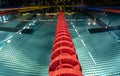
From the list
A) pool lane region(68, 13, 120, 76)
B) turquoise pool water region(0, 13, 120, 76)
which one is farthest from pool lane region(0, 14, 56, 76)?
pool lane region(68, 13, 120, 76)

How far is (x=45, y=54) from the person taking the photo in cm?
525

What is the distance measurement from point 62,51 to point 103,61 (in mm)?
2509

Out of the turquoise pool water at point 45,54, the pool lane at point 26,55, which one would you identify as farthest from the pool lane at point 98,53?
the pool lane at point 26,55

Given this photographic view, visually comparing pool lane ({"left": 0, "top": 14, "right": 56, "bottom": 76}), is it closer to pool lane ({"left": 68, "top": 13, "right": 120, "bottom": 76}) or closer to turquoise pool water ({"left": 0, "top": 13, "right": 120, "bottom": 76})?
turquoise pool water ({"left": 0, "top": 13, "right": 120, "bottom": 76})

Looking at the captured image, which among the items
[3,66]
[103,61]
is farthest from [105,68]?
[3,66]

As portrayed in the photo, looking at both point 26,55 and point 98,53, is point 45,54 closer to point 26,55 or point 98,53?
point 26,55

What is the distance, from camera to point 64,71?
1646mm

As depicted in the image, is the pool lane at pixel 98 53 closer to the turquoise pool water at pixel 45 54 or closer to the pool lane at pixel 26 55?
the turquoise pool water at pixel 45 54

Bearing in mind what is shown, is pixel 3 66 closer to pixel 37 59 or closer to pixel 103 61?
pixel 37 59

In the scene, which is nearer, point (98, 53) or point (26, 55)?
point (26, 55)

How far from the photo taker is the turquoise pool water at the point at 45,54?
13.4 feet

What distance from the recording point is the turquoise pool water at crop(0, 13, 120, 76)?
13.4 ft

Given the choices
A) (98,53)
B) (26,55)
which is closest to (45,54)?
(26,55)

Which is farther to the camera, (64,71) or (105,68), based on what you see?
(105,68)
